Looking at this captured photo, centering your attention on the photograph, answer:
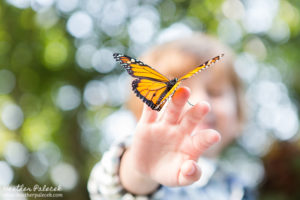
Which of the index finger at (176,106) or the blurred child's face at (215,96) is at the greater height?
the blurred child's face at (215,96)

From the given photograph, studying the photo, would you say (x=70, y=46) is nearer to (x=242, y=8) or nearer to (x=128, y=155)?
(x=242, y=8)

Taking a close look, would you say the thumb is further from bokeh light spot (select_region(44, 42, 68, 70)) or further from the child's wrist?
bokeh light spot (select_region(44, 42, 68, 70))

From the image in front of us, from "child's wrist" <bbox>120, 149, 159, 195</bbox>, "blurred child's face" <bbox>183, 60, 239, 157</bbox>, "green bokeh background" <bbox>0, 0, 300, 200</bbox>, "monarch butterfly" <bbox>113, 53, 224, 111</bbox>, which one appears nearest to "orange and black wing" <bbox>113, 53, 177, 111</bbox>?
"monarch butterfly" <bbox>113, 53, 224, 111</bbox>

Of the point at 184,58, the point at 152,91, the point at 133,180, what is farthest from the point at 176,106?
the point at 184,58

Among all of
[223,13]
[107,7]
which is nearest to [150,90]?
[107,7]

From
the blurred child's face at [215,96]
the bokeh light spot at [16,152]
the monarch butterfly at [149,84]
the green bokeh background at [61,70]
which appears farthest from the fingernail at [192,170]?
the bokeh light spot at [16,152]

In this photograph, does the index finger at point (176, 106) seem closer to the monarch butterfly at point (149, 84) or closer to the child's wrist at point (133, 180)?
the monarch butterfly at point (149, 84)
